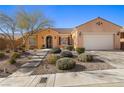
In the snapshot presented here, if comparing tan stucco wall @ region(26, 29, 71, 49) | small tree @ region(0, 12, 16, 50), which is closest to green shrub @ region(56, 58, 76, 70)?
small tree @ region(0, 12, 16, 50)

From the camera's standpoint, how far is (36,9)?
21.1 metres

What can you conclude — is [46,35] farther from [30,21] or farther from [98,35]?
[98,35]

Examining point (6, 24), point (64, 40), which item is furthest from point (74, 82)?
point (64, 40)

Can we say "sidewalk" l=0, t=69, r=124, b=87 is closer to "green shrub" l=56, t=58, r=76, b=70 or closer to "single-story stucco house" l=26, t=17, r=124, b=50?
"green shrub" l=56, t=58, r=76, b=70

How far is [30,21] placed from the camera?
21.7 metres

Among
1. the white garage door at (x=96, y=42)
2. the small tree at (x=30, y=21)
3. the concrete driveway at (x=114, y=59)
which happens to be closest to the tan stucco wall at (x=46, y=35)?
the small tree at (x=30, y=21)

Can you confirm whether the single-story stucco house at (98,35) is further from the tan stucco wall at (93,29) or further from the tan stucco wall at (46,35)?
the tan stucco wall at (46,35)

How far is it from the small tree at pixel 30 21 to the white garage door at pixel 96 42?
5121mm

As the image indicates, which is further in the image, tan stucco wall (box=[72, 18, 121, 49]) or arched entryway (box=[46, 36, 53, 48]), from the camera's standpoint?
arched entryway (box=[46, 36, 53, 48])

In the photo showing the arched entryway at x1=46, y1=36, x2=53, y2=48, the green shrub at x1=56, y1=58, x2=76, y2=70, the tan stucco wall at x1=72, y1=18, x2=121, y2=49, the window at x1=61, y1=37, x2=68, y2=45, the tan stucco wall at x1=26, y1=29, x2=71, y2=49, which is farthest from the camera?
the arched entryway at x1=46, y1=36, x2=53, y2=48

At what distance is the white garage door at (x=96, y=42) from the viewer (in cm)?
2355

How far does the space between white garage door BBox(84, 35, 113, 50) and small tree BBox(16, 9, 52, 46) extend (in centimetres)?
512

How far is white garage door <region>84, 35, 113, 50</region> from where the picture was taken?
23552mm
